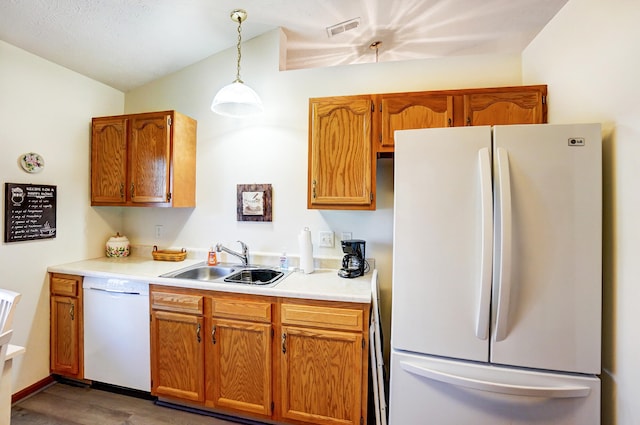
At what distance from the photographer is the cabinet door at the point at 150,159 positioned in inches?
89.5

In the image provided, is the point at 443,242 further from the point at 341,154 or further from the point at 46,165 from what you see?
the point at 46,165

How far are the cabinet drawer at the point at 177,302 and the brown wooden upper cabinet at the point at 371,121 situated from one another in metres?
0.99

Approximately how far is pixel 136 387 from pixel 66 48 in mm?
2521

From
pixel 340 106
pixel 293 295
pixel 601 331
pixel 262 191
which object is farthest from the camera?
pixel 262 191

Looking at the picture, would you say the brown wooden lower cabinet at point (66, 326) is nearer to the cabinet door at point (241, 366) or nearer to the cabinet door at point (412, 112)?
the cabinet door at point (241, 366)

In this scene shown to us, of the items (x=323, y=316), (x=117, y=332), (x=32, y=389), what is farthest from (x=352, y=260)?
(x=32, y=389)

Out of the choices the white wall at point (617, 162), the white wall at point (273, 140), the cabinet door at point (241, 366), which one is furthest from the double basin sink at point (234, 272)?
the white wall at point (617, 162)

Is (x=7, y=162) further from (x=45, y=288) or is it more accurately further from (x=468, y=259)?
(x=468, y=259)

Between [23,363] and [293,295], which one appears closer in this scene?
[293,295]

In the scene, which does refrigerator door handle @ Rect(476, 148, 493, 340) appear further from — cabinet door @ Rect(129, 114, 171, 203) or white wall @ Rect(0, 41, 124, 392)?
white wall @ Rect(0, 41, 124, 392)

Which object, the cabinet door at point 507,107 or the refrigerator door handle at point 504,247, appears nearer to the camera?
the refrigerator door handle at point 504,247

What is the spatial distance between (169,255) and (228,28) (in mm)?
1935

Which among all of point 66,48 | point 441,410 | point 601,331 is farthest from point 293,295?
point 66,48

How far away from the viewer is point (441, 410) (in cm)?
131
